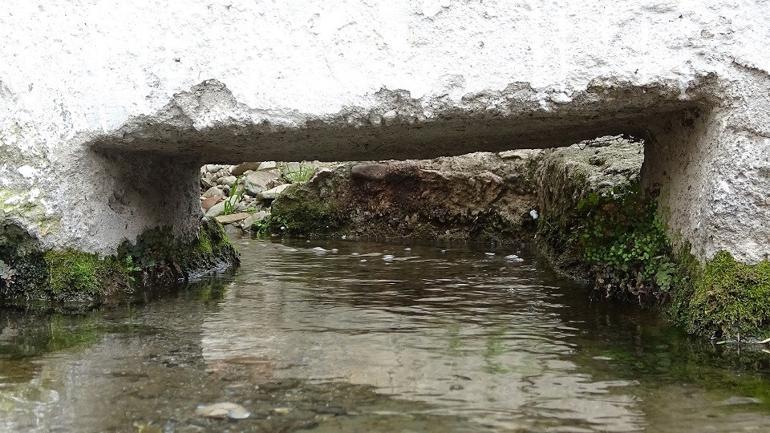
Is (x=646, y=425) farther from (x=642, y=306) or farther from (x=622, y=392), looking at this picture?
(x=642, y=306)

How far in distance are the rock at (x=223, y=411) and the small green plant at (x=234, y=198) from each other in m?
8.71

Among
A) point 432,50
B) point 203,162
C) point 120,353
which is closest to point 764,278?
point 432,50

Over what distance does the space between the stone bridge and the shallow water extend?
71 centimetres

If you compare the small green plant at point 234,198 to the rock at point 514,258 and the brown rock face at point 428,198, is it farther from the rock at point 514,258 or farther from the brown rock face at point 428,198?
the rock at point 514,258

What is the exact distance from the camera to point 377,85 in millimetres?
3889

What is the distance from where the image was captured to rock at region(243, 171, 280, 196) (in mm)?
12320

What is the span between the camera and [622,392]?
2.72 metres

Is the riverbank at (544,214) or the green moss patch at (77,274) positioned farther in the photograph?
the green moss patch at (77,274)

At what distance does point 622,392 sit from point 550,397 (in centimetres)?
26

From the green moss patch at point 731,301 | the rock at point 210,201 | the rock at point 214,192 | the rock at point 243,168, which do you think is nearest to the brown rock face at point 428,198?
the rock at point 210,201

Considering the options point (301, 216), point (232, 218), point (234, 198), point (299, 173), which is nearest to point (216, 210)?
point (234, 198)

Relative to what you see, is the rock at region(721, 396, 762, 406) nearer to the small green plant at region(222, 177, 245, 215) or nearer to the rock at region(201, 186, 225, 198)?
the small green plant at region(222, 177, 245, 215)

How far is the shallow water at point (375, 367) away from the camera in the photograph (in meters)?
2.43

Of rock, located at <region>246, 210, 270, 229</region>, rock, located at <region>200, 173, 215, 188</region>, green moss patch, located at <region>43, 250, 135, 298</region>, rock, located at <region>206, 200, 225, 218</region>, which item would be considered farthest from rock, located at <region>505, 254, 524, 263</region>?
rock, located at <region>200, 173, 215, 188</region>
